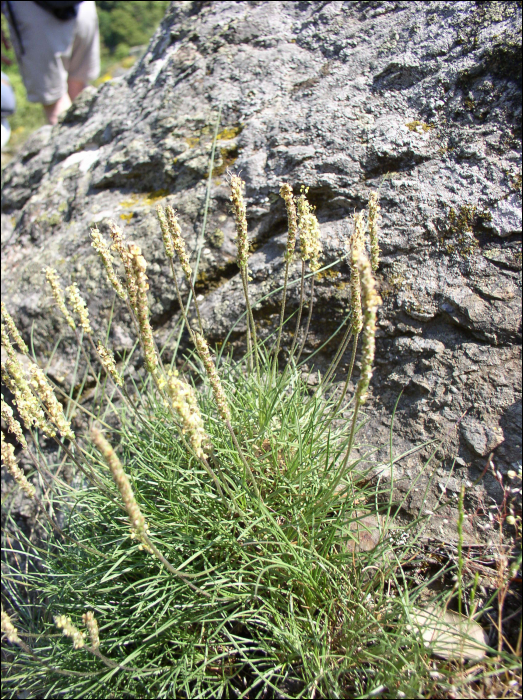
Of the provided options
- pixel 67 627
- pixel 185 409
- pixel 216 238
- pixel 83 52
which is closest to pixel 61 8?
pixel 83 52

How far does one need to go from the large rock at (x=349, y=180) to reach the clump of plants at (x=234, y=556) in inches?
22.7

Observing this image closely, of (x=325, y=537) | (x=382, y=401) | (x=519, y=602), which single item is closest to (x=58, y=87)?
(x=382, y=401)

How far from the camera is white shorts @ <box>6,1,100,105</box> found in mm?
5910

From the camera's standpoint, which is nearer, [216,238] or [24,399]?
[24,399]

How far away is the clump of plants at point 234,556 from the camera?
1.75m

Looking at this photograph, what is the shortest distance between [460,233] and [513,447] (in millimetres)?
1180

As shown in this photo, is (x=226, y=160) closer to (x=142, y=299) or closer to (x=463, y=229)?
(x=463, y=229)

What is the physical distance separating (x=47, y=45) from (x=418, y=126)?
220 inches

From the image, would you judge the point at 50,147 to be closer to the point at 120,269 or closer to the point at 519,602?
the point at 120,269

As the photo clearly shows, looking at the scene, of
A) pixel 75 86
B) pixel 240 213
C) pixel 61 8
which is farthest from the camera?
pixel 75 86

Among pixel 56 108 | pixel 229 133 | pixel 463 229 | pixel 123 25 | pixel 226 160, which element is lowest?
pixel 463 229

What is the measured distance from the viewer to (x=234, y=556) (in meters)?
2.17

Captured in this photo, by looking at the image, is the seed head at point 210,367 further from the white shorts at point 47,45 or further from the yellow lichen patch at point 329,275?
the white shorts at point 47,45

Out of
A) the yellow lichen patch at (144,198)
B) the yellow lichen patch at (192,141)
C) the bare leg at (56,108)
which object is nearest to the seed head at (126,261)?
the yellow lichen patch at (144,198)
